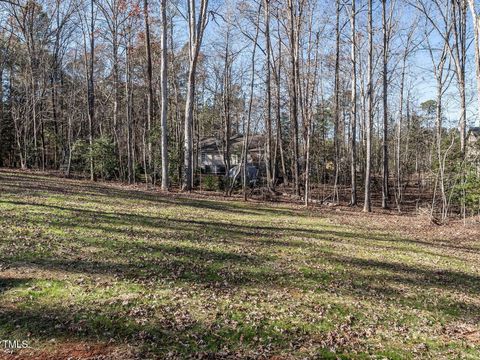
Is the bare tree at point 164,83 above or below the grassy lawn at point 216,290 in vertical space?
above

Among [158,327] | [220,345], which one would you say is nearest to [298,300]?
[220,345]

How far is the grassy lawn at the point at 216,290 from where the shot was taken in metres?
4.33

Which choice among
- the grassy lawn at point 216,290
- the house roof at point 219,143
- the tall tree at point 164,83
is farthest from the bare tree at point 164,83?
the house roof at point 219,143

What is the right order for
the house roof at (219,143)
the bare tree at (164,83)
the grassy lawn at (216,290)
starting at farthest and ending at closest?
the house roof at (219,143)
the bare tree at (164,83)
the grassy lawn at (216,290)

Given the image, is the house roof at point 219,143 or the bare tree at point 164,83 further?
the house roof at point 219,143

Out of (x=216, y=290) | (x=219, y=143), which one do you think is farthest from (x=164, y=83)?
(x=219, y=143)

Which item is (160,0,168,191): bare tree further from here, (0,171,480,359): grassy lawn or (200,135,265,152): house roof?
(200,135,265,152): house roof

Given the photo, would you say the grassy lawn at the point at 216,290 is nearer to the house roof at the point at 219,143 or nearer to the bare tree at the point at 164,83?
the bare tree at the point at 164,83

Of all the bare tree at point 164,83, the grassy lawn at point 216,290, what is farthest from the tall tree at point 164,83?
the grassy lawn at point 216,290

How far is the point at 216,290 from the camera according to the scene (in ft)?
19.1

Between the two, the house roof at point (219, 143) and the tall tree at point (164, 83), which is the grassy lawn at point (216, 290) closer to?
the tall tree at point (164, 83)

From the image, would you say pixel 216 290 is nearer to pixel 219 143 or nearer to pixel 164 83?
pixel 164 83

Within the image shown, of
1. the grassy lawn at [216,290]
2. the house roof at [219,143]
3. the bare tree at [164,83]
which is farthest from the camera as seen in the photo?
the house roof at [219,143]

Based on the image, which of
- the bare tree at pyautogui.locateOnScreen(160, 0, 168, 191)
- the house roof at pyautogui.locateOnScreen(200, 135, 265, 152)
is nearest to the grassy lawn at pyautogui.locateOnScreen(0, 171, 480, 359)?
the bare tree at pyautogui.locateOnScreen(160, 0, 168, 191)
